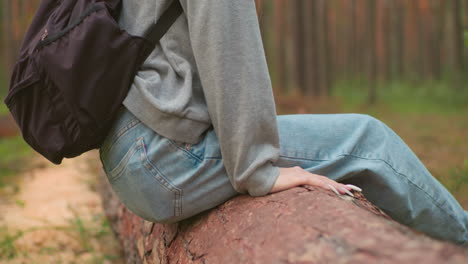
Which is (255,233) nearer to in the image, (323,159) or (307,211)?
(307,211)

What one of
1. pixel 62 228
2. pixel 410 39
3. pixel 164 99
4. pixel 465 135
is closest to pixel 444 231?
pixel 164 99

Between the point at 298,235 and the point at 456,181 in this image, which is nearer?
the point at 298,235

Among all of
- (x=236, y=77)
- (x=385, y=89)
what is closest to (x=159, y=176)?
(x=236, y=77)

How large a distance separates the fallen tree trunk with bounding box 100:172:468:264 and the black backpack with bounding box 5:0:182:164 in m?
0.47

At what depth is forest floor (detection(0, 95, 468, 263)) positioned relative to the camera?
3.00m

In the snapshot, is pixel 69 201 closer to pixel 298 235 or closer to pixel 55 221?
pixel 55 221

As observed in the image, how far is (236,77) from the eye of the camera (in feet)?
4.62

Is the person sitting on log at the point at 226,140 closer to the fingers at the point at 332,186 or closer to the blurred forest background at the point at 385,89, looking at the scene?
the fingers at the point at 332,186

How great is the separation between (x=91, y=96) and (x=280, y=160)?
2.05 feet

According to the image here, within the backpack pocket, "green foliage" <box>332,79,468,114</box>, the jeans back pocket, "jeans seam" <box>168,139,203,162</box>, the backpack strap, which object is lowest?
"green foliage" <box>332,79,468,114</box>

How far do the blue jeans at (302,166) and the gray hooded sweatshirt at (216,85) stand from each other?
0.06 m

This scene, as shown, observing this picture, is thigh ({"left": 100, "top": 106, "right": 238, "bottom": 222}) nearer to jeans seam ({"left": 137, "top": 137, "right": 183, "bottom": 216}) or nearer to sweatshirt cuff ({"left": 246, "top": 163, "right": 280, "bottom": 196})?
jeans seam ({"left": 137, "top": 137, "right": 183, "bottom": 216})

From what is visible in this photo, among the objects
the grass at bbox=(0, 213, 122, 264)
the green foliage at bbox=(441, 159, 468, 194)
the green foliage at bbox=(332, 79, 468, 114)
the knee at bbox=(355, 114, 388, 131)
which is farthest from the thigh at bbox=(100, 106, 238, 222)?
the green foliage at bbox=(332, 79, 468, 114)

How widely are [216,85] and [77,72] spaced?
16.6 inches
